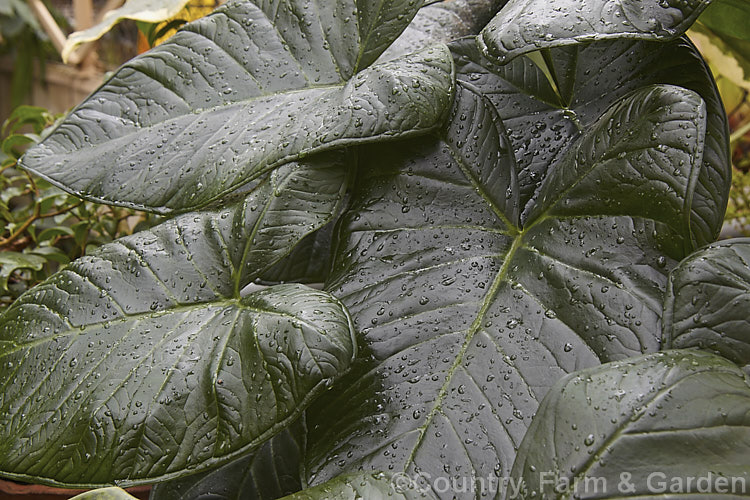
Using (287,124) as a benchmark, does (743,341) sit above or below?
below

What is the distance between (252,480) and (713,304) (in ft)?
1.76

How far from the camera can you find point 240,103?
2.71ft

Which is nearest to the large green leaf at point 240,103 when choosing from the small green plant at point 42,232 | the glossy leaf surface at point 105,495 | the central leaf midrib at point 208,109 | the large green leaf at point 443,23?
the central leaf midrib at point 208,109

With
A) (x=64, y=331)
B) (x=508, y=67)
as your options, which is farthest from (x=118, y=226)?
(x=508, y=67)

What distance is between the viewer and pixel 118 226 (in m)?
1.18

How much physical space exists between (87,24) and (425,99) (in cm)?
287

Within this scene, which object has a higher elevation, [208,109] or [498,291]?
[208,109]

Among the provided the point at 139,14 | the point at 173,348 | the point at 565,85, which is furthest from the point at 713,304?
the point at 139,14

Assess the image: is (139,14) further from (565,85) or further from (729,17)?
(729,17)

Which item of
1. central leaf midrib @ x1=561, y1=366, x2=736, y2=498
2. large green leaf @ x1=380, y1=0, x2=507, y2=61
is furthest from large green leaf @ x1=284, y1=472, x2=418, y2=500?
large green leaf @ x1=380, y1=0, x2=507, y2=61

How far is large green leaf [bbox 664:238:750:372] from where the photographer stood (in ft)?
1.66

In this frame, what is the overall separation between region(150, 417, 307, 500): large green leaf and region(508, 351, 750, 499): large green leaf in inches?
14.0

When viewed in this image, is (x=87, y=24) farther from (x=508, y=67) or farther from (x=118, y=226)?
(x=508, y=67)

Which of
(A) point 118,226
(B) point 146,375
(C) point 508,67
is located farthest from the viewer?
(A) point 118,226
